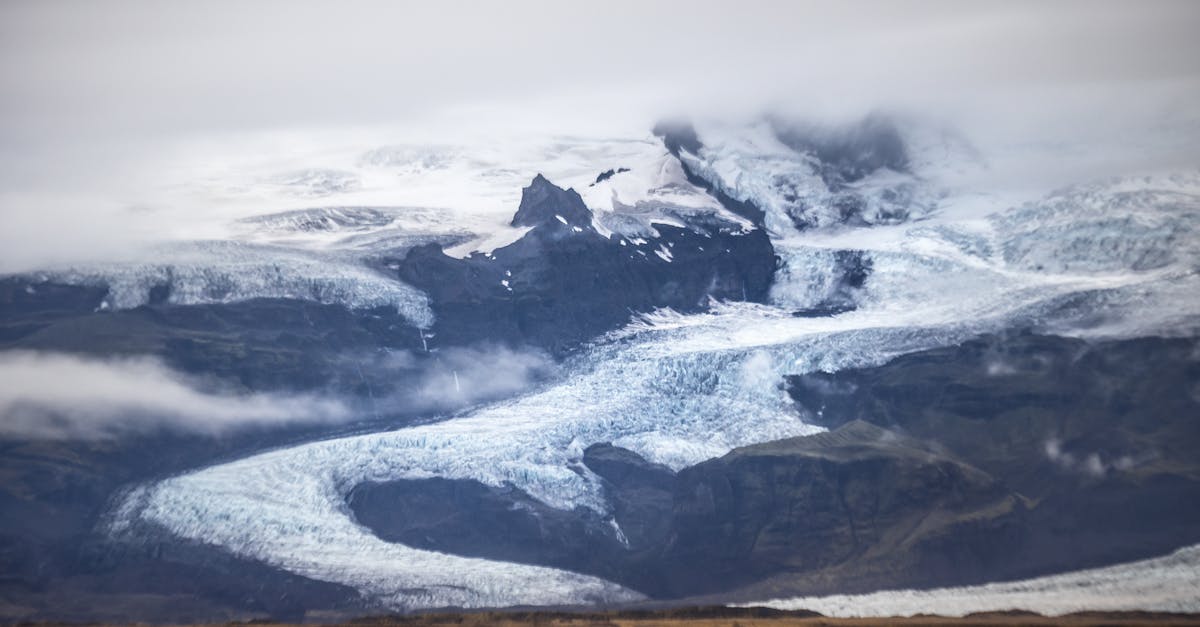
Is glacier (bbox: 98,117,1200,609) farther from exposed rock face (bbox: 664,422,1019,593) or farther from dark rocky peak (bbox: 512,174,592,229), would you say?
exposed rock face (bbox: 664,422,1019,593)

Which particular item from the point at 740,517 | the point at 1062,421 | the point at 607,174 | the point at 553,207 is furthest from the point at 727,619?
the point at 607,174

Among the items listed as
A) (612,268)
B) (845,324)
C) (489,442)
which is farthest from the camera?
(612,268)

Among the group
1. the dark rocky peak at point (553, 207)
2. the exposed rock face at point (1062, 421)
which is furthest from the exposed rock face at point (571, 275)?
the exposed rock face at point (1062, 421)

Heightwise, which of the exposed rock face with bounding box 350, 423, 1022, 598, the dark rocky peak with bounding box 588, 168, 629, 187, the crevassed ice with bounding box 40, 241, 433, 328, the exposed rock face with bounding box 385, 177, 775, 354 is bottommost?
the exposed rock face with bounding box 350, 423, 1022, 598

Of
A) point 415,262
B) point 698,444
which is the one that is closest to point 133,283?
point 415,262

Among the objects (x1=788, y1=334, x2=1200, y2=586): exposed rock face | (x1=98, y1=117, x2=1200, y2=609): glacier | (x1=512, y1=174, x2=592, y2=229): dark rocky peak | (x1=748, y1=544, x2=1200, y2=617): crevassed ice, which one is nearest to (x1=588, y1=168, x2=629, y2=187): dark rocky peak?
(x1=98, y1=117, x2=1200, y2=609): glacier

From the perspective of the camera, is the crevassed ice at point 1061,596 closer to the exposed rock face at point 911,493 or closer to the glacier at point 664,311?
the exposed rock face at point 911,493

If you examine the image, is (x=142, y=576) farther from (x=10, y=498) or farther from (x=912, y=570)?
(x=912, y=570)

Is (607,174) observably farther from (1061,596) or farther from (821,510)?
(1061,596)
